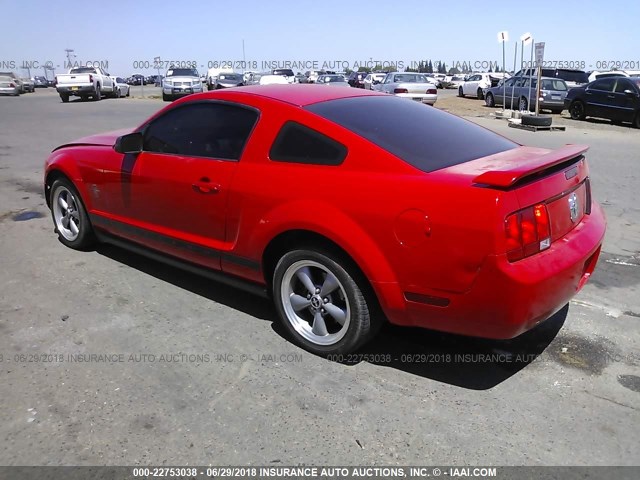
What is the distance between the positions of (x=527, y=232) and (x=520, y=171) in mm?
305

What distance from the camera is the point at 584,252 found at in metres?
3.08

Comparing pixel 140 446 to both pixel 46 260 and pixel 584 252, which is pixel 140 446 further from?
pixel 46 260

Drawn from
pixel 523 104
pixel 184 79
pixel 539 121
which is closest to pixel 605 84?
pixel 523 104

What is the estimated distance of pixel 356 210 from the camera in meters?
3.02

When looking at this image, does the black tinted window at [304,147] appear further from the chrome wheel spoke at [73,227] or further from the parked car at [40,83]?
the parked car at [40,83]

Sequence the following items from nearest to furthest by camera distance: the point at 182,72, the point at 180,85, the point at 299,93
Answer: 1. the point at 299,93
2. the point at 180,85
3. the point at 182,72

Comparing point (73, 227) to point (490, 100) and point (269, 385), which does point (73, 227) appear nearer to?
point (269, 385)

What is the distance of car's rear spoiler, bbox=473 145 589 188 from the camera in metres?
2.66

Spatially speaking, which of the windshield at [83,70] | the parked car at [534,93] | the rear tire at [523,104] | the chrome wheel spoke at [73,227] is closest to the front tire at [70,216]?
the chrome wheel spoke at [73,227]

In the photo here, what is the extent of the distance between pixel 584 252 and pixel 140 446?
2.54 m

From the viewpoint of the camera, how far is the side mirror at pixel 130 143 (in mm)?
4273

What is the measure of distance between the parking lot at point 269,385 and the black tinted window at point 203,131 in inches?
44.9

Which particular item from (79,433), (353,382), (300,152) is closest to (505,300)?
(353,382)

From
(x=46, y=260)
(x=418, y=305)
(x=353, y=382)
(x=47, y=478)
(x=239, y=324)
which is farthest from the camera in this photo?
(x=46, y=260)
